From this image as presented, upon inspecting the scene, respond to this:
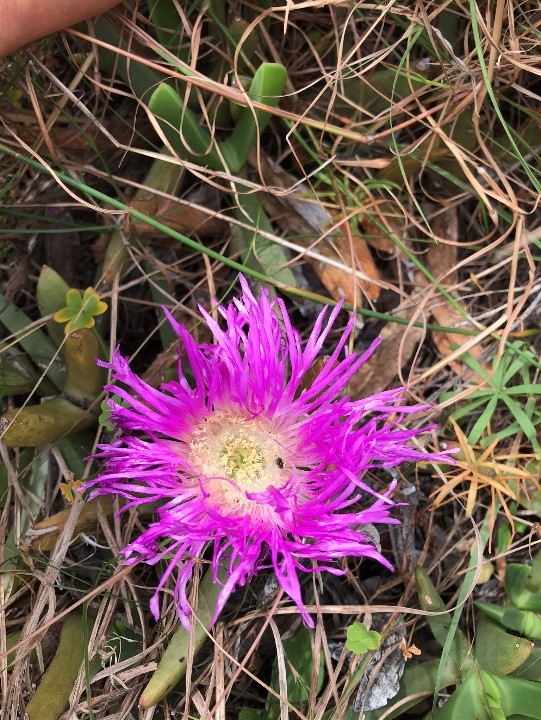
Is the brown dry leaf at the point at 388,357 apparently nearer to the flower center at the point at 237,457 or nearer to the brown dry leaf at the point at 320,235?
the brown dry leaf at the point at 320,235

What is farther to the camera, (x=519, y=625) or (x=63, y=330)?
(x=63, y=330)

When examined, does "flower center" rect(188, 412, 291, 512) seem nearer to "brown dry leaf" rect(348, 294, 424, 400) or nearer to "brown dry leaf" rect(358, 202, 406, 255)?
"brown dry leaf" rect(348, 294, 424, 400)

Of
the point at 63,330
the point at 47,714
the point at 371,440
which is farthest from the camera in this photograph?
the point at 63,330

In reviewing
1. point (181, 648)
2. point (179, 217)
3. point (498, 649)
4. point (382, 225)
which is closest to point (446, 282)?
point (382, 225)

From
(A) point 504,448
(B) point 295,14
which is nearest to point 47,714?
(A) point 504,448

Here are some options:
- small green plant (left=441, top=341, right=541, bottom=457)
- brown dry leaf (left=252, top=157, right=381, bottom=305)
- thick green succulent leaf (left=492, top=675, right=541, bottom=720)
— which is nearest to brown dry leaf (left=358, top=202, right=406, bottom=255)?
brown dry leaf (left=252, top=157, right=381, bottom=305)

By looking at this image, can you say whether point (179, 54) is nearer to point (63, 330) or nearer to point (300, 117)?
point (300, 117)
